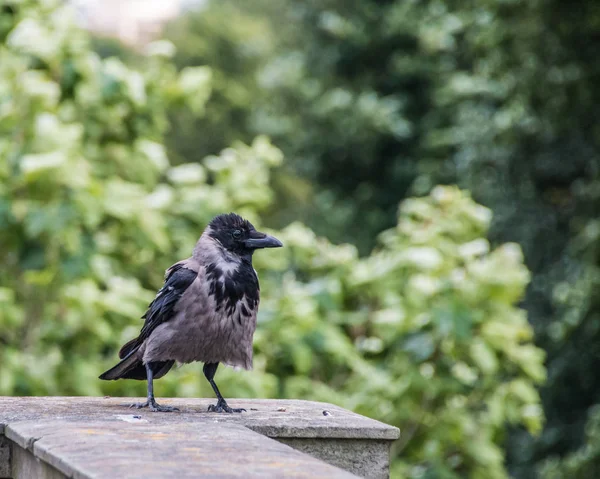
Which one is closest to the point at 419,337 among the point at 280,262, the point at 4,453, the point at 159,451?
the point at 280,262

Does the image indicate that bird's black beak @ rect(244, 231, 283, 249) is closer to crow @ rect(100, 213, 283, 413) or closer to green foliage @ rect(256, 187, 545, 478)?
crow @ rect(100, 213, 283, 413)

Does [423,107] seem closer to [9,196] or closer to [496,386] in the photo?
[496,386]

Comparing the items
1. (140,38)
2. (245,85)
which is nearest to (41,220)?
(245,85)

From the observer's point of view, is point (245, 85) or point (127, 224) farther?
point (245, 85)

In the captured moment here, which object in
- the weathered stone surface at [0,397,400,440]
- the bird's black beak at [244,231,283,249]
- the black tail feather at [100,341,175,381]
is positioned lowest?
the weathered stone surface at [0,397,400,440]

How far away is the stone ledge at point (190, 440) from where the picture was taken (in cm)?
289

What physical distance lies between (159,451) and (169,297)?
1530 mm

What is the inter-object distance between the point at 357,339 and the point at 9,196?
3.27 m

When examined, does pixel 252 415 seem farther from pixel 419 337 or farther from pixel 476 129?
pixel 476 129

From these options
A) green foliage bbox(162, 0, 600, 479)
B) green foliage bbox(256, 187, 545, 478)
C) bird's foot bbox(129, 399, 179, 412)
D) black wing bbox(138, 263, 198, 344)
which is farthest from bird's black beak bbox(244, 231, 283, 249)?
green foliage bbox(162, 0, 600, 479)

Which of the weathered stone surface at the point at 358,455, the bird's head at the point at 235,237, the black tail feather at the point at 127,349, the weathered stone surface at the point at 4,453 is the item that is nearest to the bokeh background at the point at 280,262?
the black tail feather at the point at 127,349

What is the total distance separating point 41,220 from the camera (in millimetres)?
6891

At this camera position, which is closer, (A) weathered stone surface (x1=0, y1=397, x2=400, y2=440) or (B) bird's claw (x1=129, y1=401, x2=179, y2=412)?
(A) weathered stone surface (x1=0, y1=397, x2=400, y2=440)

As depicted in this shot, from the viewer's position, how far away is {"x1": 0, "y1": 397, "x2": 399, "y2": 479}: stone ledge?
9.47ft
